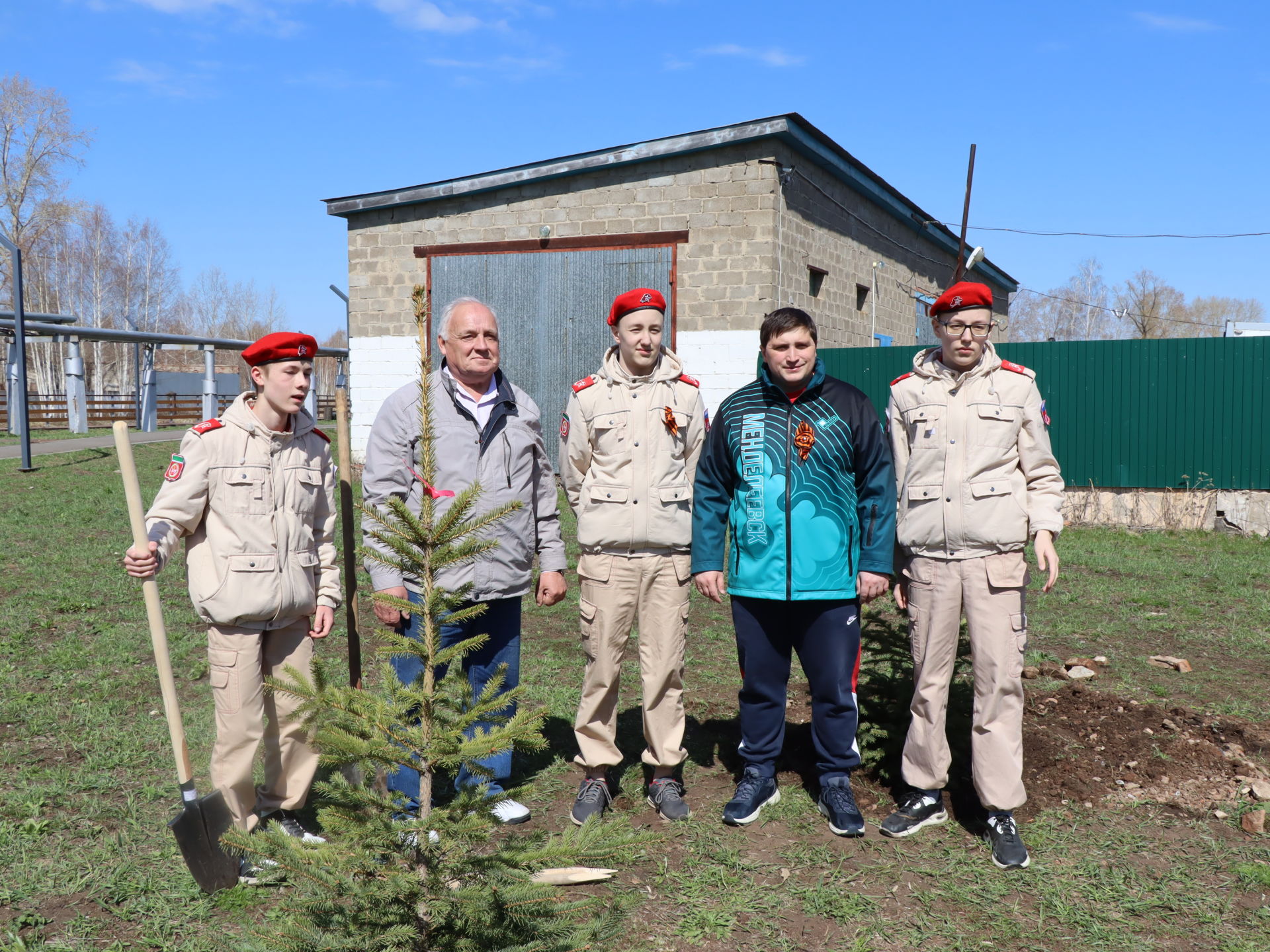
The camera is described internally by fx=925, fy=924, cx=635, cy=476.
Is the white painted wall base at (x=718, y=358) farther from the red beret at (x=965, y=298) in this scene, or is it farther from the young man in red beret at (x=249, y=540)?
the young man in red beret at (x=249, y=540)

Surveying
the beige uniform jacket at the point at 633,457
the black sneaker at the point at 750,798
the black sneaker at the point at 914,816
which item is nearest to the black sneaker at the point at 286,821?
the beige uniform jacket at the point at 633,457

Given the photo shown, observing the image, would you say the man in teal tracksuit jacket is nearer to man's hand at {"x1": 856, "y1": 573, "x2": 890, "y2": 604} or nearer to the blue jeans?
man's hand at {"x1": 856, "y1": 573, "x2": 890, "y2": 604}

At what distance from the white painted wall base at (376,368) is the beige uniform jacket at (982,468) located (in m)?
11.7

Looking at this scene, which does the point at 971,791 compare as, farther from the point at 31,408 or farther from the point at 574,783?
the point at 31,408

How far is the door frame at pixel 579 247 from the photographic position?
12.6 metres

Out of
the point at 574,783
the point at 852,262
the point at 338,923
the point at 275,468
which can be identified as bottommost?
the point at 574,783

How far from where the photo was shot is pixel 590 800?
3930 mm

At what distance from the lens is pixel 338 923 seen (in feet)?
7.11

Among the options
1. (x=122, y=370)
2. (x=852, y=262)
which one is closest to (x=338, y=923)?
(x=852, y=262)

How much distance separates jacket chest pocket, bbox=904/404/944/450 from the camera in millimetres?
3697

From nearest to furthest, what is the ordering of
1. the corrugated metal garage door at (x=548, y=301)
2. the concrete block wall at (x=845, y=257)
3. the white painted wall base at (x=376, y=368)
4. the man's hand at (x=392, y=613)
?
1. the man's hand at (x=392, y=613)
2. the concrete block wall at (x=845, y=257)
3. the corrugated metal garage door at (x=548, y=301)
4. the white painted wall base at (x=376, y=368)

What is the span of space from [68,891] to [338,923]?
181cm

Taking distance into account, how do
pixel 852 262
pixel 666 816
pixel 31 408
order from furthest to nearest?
1. pixel 31 408
2. pixel 852 262
3. pixel 666 816

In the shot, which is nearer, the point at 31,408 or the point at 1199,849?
the point at 1199,849
